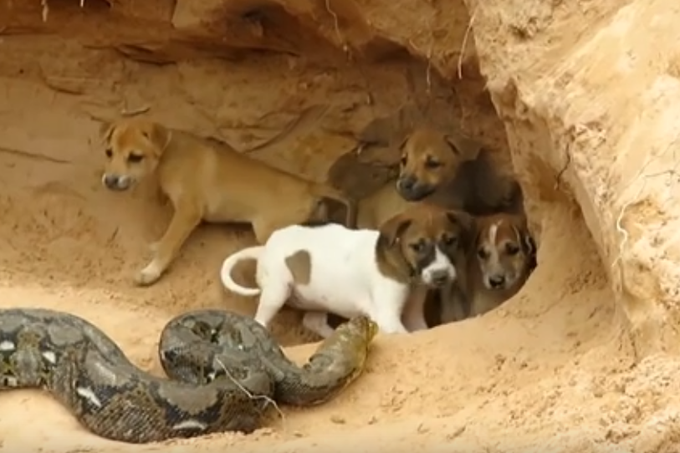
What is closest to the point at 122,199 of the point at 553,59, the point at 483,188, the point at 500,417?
the point at 483,188

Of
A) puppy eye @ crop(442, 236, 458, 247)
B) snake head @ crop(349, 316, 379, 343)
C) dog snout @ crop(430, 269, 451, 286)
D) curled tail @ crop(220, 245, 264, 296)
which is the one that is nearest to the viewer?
snake head @ crop(349, 316, 379, 343)

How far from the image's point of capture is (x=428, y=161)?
5750 millimetres

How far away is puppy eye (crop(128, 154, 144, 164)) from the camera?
231 inches

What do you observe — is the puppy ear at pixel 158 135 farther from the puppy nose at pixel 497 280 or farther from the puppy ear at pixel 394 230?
the puppy nose at pixel 497 280

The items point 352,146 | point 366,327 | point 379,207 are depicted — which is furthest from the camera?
point 352,146

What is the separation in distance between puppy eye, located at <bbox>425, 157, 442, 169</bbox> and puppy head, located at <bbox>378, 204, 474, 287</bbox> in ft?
1.26

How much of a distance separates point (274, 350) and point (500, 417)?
3.25 feet

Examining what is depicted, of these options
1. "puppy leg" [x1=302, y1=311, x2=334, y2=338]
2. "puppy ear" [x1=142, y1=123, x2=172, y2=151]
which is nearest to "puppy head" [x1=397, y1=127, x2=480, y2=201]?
"puppy leg" [x1=302, y1=311, x2=334, y2=338]

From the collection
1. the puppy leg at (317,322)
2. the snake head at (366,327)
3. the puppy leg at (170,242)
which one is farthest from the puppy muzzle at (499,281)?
the puppy leg at (170,242)

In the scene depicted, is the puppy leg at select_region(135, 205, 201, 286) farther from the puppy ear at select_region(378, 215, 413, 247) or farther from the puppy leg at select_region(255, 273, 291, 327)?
the puppy ear at select_region(378, 215, 413, 247)

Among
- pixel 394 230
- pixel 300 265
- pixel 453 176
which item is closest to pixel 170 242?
pixel 300 265

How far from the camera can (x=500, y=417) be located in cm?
384

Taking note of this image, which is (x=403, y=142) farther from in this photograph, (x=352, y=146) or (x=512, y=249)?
(x=512, y=249)

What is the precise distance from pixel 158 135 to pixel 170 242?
1.45 feet
